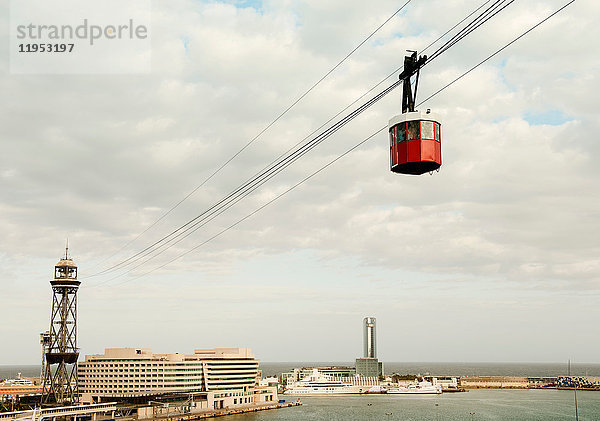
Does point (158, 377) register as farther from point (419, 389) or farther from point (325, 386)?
point (419, 389)

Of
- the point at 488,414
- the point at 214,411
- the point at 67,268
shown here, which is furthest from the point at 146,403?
the point at 488,414

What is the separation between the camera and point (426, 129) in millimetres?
15633

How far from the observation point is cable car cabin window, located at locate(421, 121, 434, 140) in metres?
15.6

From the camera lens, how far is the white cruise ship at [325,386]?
504 ft

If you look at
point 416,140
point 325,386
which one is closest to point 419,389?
point 325,386

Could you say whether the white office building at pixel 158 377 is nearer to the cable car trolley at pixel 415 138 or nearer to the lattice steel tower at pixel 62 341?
A: the lattice steel tower at pixel 62 341

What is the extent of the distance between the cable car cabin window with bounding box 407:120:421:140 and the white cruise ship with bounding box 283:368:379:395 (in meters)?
145

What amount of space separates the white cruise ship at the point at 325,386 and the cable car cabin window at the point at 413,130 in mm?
145131

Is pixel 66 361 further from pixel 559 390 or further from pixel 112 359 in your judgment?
pixel 559 390

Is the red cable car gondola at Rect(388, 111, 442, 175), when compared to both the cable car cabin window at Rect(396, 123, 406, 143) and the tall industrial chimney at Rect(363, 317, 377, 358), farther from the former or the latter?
the tall industrial chimney at Rect(363, 317, 377, 358)

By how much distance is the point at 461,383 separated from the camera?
186000mm

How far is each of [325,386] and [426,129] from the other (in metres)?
148

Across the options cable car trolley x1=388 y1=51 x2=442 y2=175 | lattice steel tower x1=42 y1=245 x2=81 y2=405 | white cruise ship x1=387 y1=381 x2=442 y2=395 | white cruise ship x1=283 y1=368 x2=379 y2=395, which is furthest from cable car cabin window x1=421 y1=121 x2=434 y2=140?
white cruise ship x1=387 y1=381 x2=442 y2=395

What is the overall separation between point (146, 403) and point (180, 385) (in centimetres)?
Result: 1691
